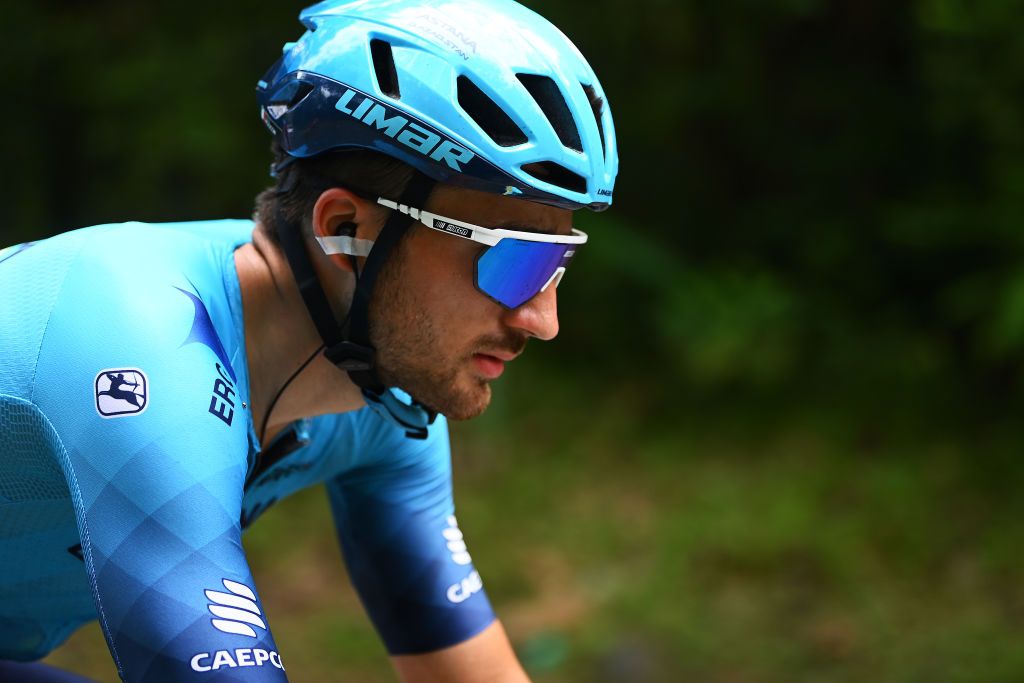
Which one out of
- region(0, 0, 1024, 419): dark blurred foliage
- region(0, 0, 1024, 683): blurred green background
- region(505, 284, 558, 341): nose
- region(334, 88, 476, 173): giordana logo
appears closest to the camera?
region(334, 88, 476, 173): giordana logo

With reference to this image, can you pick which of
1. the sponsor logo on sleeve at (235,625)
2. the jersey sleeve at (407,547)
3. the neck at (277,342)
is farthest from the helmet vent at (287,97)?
the sponsor logo on sleeve at (235,625)

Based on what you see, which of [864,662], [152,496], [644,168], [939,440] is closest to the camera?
[152,496]

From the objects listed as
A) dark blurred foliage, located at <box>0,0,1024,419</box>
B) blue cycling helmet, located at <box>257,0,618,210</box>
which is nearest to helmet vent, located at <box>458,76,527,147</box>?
blue cycling helmet, located at <box>257,0,618,210</box>

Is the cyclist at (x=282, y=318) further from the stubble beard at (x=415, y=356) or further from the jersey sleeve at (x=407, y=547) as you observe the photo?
the jersey sleeve at (x=407, y=547)

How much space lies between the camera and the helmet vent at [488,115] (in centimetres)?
212

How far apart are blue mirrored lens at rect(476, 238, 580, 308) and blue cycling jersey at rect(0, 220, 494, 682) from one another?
48 centimetres

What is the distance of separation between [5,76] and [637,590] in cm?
451

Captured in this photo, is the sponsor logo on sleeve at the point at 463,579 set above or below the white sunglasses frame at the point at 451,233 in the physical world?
below

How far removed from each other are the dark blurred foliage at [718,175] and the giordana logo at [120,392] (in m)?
4.58

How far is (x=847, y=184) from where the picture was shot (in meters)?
6.70

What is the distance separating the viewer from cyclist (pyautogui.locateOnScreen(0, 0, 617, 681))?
1.81 m

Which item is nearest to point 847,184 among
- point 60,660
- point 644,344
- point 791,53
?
point 791,53

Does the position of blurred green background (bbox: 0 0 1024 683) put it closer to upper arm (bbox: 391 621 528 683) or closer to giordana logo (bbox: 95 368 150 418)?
upper arm (bbox: 391 621 528 683)

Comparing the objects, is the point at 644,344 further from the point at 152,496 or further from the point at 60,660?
the point at 152,496
